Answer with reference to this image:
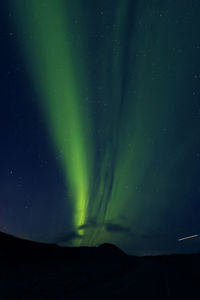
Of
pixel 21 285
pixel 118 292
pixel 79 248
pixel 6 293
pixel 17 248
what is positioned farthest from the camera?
pixel 79 248

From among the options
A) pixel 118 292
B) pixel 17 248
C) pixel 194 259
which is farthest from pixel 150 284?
pixel 194 259

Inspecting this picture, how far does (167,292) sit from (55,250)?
1791 inches

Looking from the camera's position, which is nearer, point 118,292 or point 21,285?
point 118,292

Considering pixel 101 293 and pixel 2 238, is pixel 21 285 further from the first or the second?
pixel 2 238

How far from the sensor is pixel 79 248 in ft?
215

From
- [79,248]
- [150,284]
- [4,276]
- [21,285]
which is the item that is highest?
[21,285]

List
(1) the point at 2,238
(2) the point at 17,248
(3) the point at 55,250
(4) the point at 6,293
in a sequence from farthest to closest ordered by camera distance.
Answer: (3) the point at 55,250 → (1) the point at 2,238 → (2) the point at 17,248 → (4) the point at 6,293

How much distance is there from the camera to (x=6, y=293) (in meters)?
16.8

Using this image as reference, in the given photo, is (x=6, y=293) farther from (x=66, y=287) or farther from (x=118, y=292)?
(x=118, y=292)

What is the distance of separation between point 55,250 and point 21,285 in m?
42.6

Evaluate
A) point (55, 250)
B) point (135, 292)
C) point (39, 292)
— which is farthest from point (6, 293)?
point (55, 250)

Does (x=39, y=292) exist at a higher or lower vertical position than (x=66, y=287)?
higher

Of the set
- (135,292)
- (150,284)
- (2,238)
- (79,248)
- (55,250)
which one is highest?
(135,292)

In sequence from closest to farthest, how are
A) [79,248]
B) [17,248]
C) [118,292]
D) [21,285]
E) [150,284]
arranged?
[118,292]
[21,285]
[150,284]
[17,248]
[79,248]
